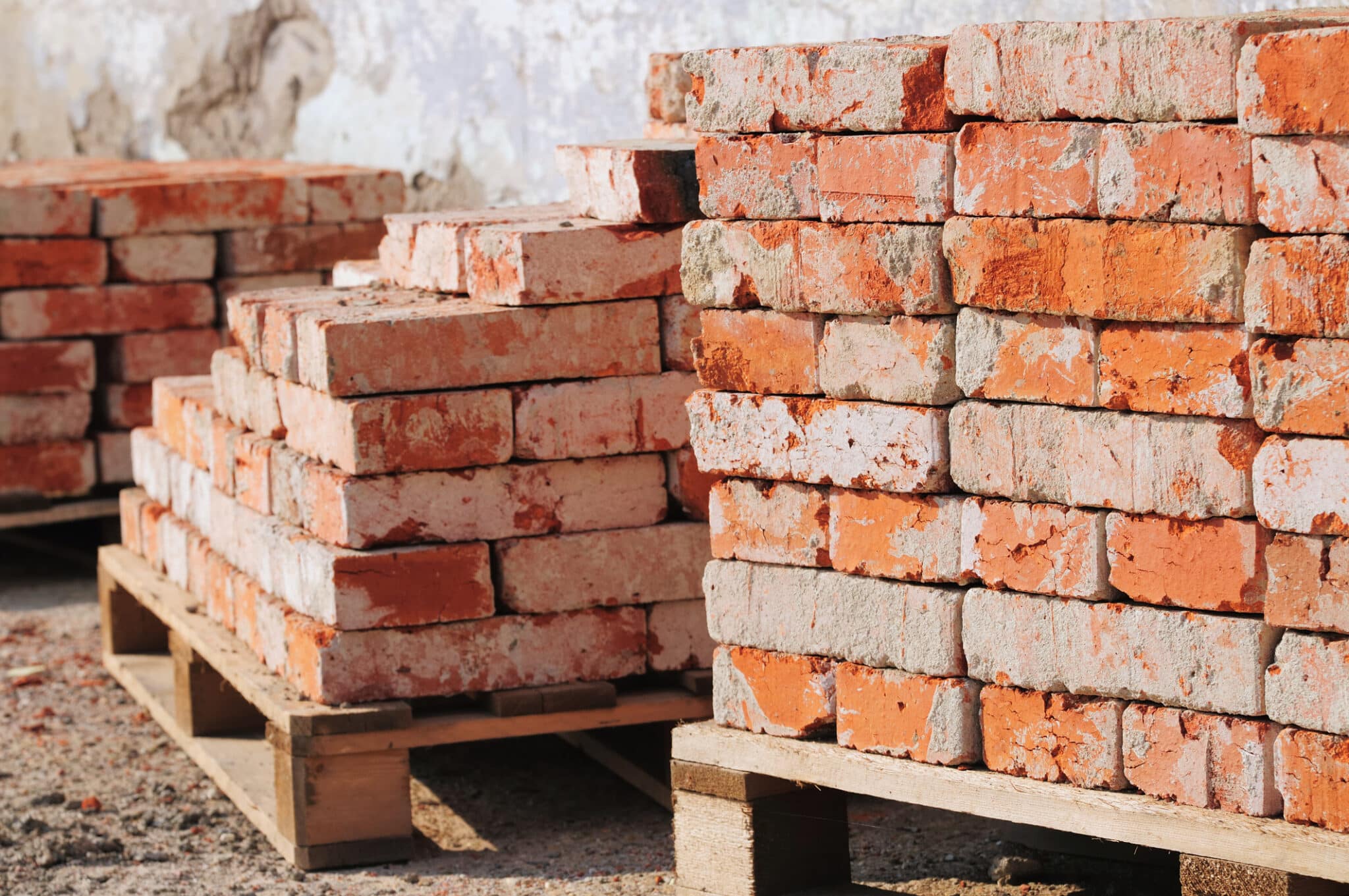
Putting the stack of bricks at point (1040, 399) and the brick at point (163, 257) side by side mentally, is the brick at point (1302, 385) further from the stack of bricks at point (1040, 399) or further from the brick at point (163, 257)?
the brick at point (163, 257)

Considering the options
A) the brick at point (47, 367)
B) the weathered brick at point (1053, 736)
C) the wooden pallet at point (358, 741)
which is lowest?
the wooden pallet at point (358, 741)

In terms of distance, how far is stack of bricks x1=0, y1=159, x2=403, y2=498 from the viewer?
7.65 meters

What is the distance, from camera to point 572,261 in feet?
15.1

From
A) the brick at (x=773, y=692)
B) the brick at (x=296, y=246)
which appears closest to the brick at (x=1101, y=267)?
the brick at (x=773, y=692)

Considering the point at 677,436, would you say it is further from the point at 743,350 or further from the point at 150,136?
the point at 150,136

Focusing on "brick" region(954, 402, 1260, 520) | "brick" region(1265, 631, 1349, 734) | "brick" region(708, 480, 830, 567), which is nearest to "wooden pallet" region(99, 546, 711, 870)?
"brick" region(708, 480, 830, 567)

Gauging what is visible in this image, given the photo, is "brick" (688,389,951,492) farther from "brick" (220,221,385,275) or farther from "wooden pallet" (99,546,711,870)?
"brick" (220,221,385,275)

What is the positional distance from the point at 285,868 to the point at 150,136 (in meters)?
7.74

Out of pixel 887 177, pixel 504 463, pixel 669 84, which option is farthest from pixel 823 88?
pixel 669 84

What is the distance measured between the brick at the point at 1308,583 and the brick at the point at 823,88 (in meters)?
0.96

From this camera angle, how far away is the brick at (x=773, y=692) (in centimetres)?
378

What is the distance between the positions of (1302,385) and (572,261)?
1.98m

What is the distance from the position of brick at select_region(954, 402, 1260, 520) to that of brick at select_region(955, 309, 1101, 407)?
0.09ft

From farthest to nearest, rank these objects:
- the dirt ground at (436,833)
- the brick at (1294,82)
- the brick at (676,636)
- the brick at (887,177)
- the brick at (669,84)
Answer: the brick at (669,84), the brick at (676,636), the dirt ground at (436,833), the brick at (887,177), the brick at (1294,82)
